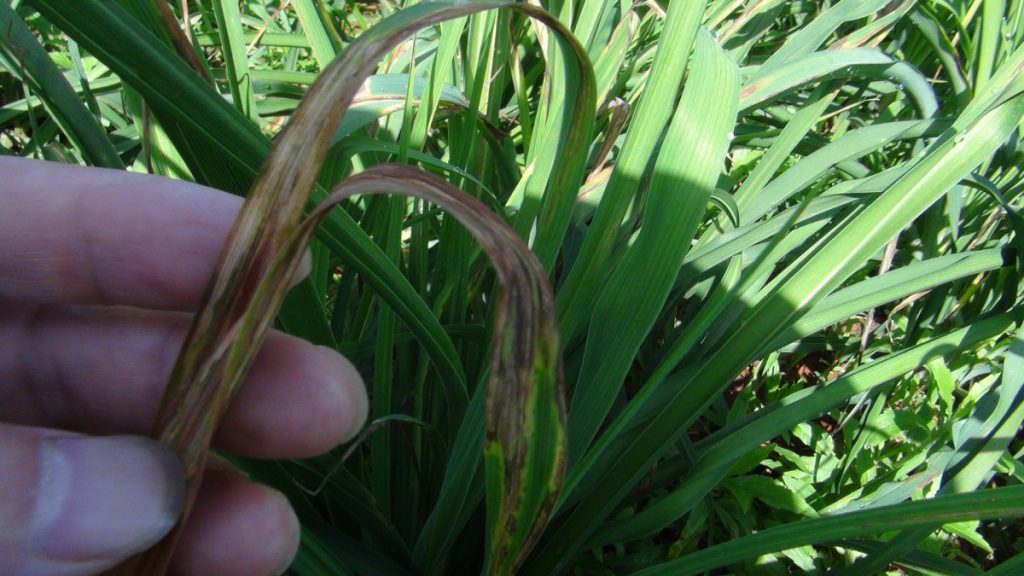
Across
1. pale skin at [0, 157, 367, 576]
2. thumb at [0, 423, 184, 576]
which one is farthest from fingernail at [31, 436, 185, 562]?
pale skin at [0, 157, 367, 576]

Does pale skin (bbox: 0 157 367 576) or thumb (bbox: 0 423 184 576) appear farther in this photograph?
pale skin (bbox: 0 157 367 576)

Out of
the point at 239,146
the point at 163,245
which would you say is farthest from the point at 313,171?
the point at 163,245

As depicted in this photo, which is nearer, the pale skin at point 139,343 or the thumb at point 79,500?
the thumb at point 79,500

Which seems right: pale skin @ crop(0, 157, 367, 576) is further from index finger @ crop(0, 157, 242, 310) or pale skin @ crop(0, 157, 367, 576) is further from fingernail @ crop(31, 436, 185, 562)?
fingernail @ crop(31, 436, 185, 562)

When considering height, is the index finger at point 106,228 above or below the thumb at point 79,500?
above

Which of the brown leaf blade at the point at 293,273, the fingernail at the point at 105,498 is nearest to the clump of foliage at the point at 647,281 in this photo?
the brown leaf blade at the point at 293,273

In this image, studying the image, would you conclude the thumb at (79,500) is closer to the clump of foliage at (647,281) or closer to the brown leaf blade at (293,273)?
the brown leaf blade at (293,273)

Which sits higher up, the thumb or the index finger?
the index finger
